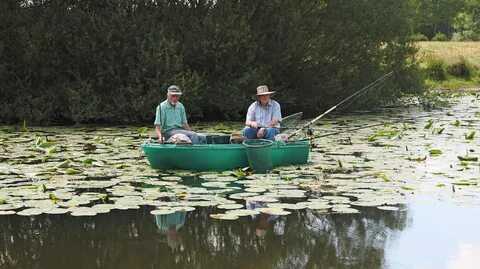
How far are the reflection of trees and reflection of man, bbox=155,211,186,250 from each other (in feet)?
0.13

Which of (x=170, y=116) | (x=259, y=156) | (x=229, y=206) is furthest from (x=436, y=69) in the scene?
(x=229, y=206)

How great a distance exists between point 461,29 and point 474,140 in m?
49.4

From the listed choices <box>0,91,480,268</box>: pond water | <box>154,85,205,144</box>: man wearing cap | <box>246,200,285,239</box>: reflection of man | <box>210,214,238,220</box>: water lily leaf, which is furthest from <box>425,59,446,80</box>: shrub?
<box>210,214,238,220</box>: water lily leaf

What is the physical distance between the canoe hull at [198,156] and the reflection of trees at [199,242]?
245 centimetres

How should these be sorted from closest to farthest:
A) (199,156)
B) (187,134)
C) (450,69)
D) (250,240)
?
(250,240) → (199,156) → (187,134) → (450,69)

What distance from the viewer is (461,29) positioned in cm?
6050

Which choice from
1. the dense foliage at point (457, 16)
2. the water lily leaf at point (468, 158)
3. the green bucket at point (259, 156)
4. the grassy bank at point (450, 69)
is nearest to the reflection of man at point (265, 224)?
the green bucket at point (259, 156)

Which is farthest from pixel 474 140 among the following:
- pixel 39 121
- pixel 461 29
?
pixel 461 29

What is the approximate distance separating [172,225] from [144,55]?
1096 cm

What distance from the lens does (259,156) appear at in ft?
33.2

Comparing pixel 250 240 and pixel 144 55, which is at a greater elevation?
pixel 144 55

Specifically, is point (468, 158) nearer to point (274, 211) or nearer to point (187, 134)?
point (187, 134)

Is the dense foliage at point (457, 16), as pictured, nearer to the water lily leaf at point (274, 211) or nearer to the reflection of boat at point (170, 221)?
the water lily leaf at point (274, 211)

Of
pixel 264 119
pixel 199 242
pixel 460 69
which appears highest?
pixel 460 69
